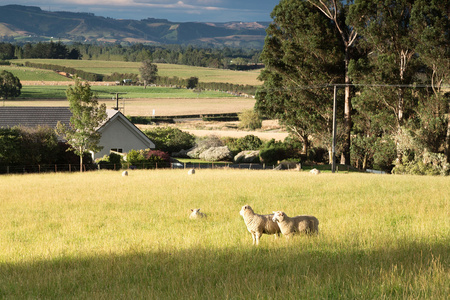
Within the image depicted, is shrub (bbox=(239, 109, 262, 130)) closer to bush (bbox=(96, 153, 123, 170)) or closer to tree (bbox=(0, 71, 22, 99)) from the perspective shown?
bush (bbox=(96, 153, 123, 170))

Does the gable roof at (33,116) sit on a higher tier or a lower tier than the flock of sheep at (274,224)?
higher

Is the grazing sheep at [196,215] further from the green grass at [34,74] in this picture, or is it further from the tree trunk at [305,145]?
the green grass at [34,74]

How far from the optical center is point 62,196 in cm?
2236

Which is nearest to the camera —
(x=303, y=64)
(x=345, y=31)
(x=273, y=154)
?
(x=345, y=31)

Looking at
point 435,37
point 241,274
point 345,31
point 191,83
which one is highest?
point 345,31

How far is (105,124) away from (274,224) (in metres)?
42.2

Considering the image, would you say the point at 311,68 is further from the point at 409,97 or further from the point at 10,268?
the point at 10,268

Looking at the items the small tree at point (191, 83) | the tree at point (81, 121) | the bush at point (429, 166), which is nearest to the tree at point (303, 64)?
the bush at point (429, 166)

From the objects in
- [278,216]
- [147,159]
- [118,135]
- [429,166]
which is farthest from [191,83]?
[278,216]

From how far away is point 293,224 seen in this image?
10.5 meters

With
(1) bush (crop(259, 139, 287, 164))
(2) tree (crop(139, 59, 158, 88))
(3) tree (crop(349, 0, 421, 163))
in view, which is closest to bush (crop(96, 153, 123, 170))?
(1) bush (crop(259, 139, 287, 164))

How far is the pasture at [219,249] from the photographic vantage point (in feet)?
25.0

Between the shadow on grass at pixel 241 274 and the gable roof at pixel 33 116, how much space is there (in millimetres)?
43461

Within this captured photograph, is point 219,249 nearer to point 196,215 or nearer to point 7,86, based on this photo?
point 196,215
